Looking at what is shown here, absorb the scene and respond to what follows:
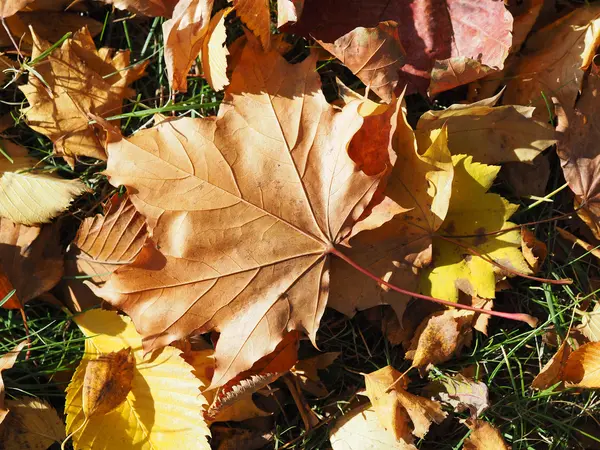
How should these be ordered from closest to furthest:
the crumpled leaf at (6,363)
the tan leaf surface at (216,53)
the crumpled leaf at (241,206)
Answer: the crumpled leaf at (241,206) < the tan leaf surface at (216,53) < the crumpled leaf at (6,363)

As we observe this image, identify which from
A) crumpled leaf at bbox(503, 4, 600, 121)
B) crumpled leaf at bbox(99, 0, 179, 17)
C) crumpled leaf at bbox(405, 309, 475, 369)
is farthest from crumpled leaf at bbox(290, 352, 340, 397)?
crumpled leaf at bbox(99, 0, 179, 17)

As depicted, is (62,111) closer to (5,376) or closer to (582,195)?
(5,376)

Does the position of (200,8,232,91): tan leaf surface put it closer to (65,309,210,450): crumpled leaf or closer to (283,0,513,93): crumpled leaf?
(283,0,513,93): crumpled leaf

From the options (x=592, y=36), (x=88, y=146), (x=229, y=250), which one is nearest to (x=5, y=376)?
(x=88, y=146)

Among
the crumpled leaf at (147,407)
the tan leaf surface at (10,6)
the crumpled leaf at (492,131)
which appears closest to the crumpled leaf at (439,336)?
the crumpled leaf at (492,131)

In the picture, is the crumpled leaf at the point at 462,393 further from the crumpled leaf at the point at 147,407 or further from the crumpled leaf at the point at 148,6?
the crumpled leaf at the point at 148,6

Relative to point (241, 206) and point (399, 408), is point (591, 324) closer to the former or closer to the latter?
point (399, 408)

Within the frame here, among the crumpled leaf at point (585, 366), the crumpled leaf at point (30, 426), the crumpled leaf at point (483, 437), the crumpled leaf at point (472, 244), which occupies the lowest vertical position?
the crumpled leaf at point (483, 437)
